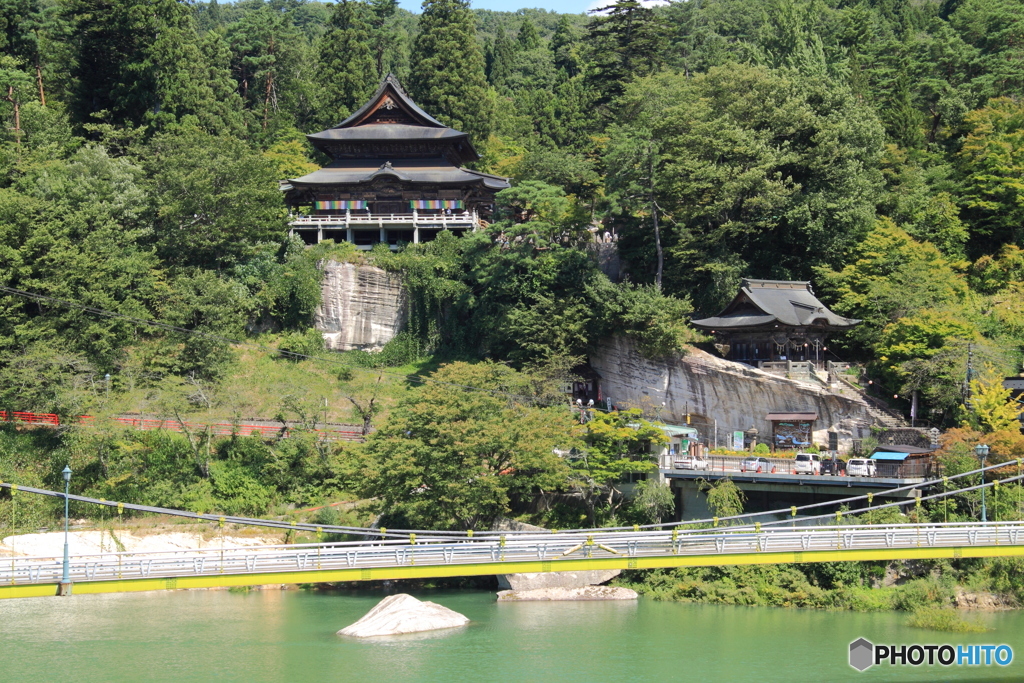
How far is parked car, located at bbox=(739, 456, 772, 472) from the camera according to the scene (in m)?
31.8

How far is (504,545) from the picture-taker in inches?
886

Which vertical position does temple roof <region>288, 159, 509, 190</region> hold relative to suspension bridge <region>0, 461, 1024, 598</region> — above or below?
above

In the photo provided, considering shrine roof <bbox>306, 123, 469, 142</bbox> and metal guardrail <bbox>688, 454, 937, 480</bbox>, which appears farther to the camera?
shrine roof <bbox>306, 123, 469, 142</bbox>

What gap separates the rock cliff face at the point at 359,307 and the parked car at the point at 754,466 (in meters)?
18.0

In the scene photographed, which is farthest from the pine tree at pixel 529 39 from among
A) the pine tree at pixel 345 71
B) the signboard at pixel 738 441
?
the signboard at pixel 738 441

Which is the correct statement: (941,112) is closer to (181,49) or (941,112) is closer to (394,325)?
(394,325)

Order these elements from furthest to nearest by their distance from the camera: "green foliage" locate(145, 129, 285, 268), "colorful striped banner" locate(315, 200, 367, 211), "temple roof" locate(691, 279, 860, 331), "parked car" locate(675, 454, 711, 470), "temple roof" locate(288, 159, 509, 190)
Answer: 1. "temple roof" locate(288, 159, 509, 190)
2. "colorful striped banner" locate(315, 200, 367, 211)
3. "green foliage" locate(145, 129, 285, 268)
4. "temple roof" locate(691, 279, 860, 331)
5. "parked car" locate(675, 454, 711, 470)

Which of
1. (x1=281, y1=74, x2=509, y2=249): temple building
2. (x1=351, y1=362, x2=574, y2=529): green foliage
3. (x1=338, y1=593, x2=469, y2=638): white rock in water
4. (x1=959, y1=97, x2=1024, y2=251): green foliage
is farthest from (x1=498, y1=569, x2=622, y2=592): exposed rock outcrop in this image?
(x1=959, y1=97, x2=1024, y2=251): green foliage

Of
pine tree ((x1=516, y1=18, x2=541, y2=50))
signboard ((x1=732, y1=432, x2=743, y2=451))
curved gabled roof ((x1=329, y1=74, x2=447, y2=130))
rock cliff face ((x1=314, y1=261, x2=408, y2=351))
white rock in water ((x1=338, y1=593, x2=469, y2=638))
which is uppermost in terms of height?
pine tree ((x1=516, y1=18, x2=541, y2=50))

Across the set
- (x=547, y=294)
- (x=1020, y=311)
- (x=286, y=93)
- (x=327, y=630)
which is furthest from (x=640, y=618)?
(x=286, y=93)

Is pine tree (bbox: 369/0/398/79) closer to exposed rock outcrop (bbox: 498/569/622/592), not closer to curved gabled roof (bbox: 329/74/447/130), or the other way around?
curved gabled roof (bbox: 329/74/447/130)

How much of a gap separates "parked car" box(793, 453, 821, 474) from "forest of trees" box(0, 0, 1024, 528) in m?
4.16

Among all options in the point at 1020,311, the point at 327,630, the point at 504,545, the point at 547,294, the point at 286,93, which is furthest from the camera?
the point at 286,93

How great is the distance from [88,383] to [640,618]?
21.3m
